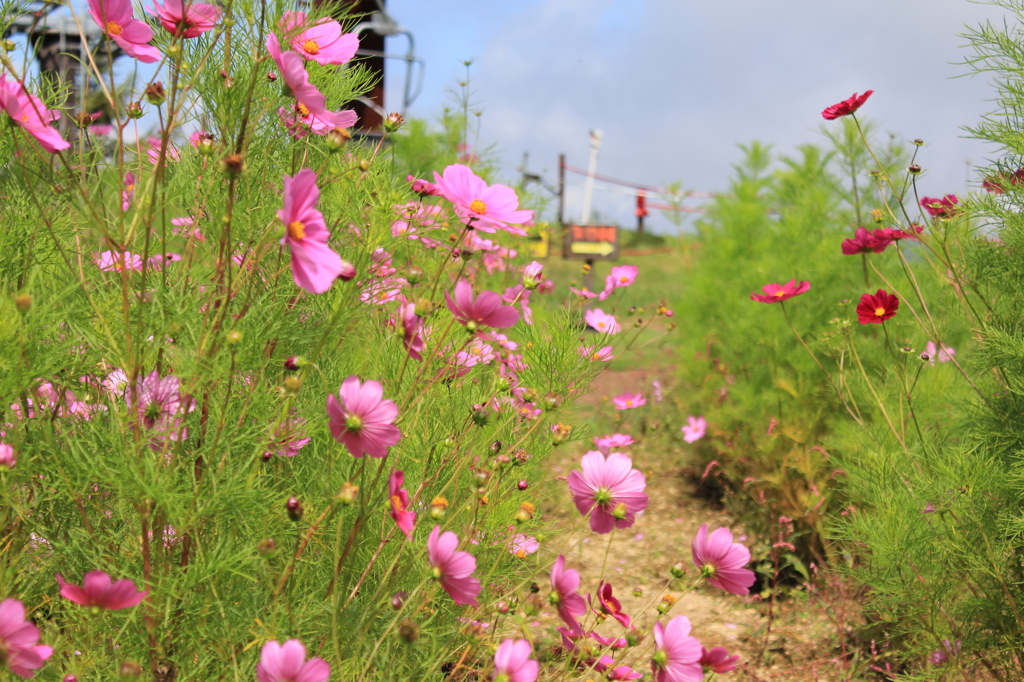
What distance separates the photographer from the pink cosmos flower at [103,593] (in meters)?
0.69

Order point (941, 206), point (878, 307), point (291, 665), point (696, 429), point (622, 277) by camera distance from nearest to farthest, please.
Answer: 1. point (291, 665)
2. point (941, 206)
3. point (878, 307)
4. point (622, 277)
5. point (696, 429)

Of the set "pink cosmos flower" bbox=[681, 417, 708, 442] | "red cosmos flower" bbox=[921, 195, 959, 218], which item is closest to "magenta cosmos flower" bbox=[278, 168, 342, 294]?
"red cosmos flower" bbox=[921, 195, 959, 218]

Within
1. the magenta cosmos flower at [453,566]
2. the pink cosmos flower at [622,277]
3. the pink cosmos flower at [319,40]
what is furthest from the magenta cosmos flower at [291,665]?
the pink cosmos flower at [622,277]

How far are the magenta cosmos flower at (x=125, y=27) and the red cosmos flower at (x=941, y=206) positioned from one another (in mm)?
1397

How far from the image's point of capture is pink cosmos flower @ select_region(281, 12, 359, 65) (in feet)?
2.94

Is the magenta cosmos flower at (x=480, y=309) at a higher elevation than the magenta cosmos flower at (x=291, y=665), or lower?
higher

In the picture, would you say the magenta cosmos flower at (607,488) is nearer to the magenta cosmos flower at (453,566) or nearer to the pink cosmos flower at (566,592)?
the pink cosmos flower at (566,592)

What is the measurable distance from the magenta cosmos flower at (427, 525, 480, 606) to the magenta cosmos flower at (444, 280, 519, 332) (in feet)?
0.78

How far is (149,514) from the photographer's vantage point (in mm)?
798

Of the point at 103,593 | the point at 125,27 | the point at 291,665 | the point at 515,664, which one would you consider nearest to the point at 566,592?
the point at 515,664

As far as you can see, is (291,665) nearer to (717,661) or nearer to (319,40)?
(717,661)

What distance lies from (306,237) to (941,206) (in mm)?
1319

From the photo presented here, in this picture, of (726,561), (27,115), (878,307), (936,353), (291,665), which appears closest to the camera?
(291,665)

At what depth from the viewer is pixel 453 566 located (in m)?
0.75
